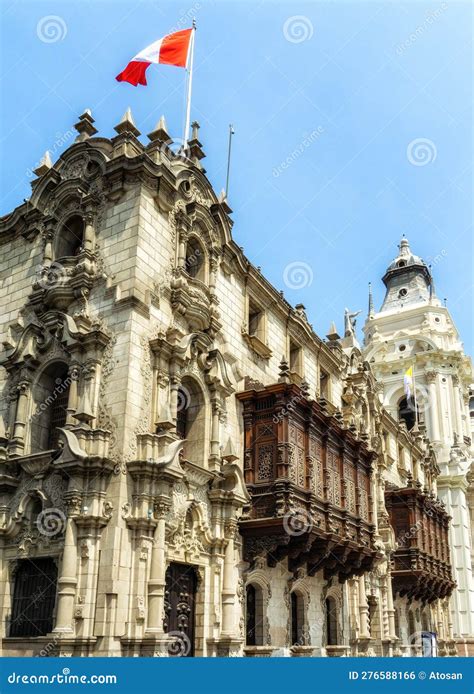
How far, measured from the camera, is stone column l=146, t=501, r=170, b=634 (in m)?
15.7

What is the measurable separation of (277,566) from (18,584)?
27.0ft

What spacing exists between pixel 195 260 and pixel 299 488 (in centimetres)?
788

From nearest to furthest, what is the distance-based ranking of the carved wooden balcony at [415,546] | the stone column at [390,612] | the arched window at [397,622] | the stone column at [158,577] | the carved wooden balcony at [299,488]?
the stone column at [158,577] → the carved wooden balcony at [299,488] → the stone column at [390,612] → the arched window at [397,622] → the carved wooden balcony at [415,546]

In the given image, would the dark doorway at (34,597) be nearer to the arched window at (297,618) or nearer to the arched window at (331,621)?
the arched window at (297,618)

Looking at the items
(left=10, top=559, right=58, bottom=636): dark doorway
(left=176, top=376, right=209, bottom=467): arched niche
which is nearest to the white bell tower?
(left=176, top=376, right=209, bottom=467): arched niche

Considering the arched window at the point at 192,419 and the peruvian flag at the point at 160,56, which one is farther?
the peruvian flag at the point at 160,56

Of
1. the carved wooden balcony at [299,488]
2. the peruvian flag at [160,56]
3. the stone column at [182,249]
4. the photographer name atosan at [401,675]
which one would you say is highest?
the peruvian flag at [160,56]

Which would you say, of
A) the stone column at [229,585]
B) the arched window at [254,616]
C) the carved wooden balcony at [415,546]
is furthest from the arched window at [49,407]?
the carved wooden balcony at [415,546]

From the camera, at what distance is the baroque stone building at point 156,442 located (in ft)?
52.9

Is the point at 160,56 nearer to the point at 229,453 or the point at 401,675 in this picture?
the point at 229,453

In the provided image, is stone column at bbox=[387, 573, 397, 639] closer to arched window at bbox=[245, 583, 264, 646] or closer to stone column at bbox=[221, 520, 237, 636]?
Result: arched window at bbox=[245, 583, 264, 646]

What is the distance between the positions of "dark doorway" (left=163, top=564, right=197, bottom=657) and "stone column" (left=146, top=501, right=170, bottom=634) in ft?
3.94

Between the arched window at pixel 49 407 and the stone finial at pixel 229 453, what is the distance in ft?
15.5

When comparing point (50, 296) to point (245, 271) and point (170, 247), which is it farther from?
point (245, 271)
